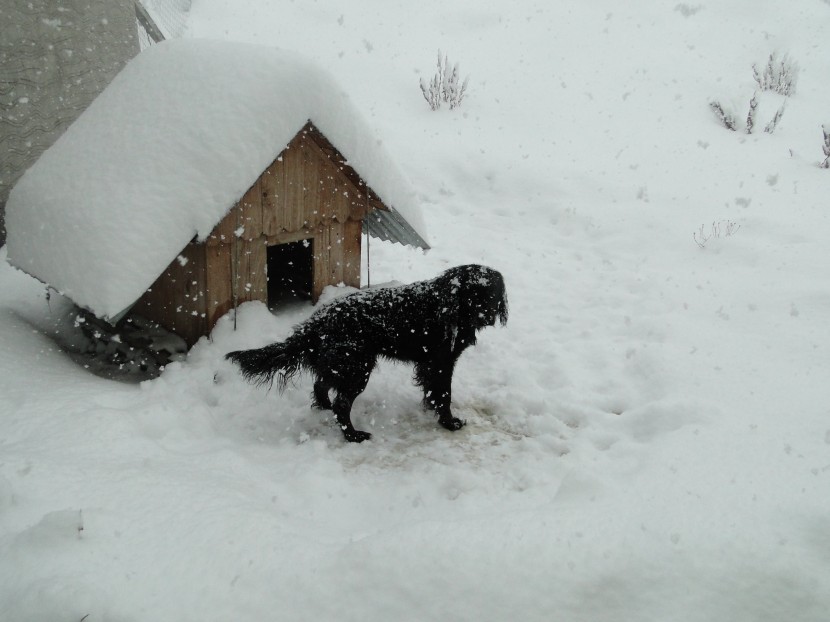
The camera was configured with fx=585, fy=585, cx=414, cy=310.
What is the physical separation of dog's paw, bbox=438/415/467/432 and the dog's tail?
111 cm

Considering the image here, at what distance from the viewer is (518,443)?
4.19 metres

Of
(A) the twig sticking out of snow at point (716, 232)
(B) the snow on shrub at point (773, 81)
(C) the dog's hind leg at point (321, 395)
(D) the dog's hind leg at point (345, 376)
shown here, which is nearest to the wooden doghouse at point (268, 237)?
(C) the dog's hind leg at point (321, 395)

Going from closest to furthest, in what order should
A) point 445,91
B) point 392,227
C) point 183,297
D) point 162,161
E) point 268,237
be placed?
point 162,161
point 183,297
point 268,237
point 392,227
point 445,91

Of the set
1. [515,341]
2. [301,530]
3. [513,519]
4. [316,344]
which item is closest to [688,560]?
[513,519]

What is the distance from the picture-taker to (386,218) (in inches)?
236

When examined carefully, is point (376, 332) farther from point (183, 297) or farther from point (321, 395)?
point (183, 297)

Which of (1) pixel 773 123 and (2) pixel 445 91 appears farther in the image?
(2) pixel 445 91

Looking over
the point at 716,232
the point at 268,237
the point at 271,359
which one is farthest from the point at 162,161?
the point at 716,232

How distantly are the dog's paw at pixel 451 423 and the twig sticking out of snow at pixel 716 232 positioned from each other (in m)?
4.83

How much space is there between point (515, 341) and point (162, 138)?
3.61m

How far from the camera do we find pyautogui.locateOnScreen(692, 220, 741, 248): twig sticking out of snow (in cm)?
756

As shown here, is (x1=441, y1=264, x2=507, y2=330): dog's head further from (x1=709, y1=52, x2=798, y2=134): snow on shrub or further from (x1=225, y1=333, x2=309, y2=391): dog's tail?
(x1=709, y1=52, x2=798, y2=134): snow on shrub

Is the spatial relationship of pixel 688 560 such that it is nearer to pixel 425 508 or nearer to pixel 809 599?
pixel 809 599

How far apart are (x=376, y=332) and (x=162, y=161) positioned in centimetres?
213
